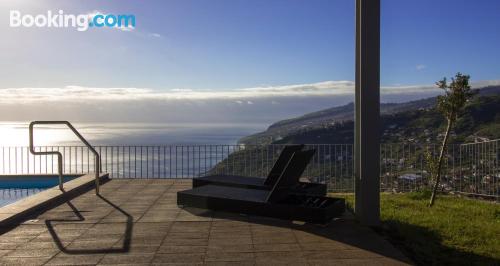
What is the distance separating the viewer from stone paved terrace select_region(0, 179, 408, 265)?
467cm

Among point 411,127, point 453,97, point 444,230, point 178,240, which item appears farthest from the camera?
point 411,127

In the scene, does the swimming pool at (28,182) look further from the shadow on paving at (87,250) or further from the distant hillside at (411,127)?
the distant hillside at (411,127)

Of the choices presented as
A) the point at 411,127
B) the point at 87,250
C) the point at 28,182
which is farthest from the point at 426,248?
the point at 411,127

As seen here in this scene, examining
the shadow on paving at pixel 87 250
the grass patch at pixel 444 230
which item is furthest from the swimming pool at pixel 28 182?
the grass patch at pixel 444 230

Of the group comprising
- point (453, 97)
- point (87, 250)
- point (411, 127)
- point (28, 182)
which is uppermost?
point (453, 97)

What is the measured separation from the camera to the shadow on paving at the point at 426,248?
4.83 meters

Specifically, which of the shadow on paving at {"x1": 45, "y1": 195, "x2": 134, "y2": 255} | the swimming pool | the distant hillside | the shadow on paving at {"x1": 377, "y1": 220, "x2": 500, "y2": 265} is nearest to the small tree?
the shadow on paving at {"x1": 377, "y1": 220, "x2": 500, "y2": 265}

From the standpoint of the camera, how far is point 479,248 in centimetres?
541

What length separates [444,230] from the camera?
634 centimetres

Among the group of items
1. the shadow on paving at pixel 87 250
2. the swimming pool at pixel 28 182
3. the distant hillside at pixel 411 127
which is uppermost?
the distant hillside at pixel 411 127

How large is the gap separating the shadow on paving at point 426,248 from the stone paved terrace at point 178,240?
0.71ft

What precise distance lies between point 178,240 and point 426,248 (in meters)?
2.67

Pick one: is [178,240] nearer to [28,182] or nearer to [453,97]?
[453,97]

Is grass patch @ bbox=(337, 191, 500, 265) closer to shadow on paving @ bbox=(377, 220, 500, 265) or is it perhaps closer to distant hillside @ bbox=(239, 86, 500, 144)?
shadow on paving @ bbox=(377, 220, 500, 265)
